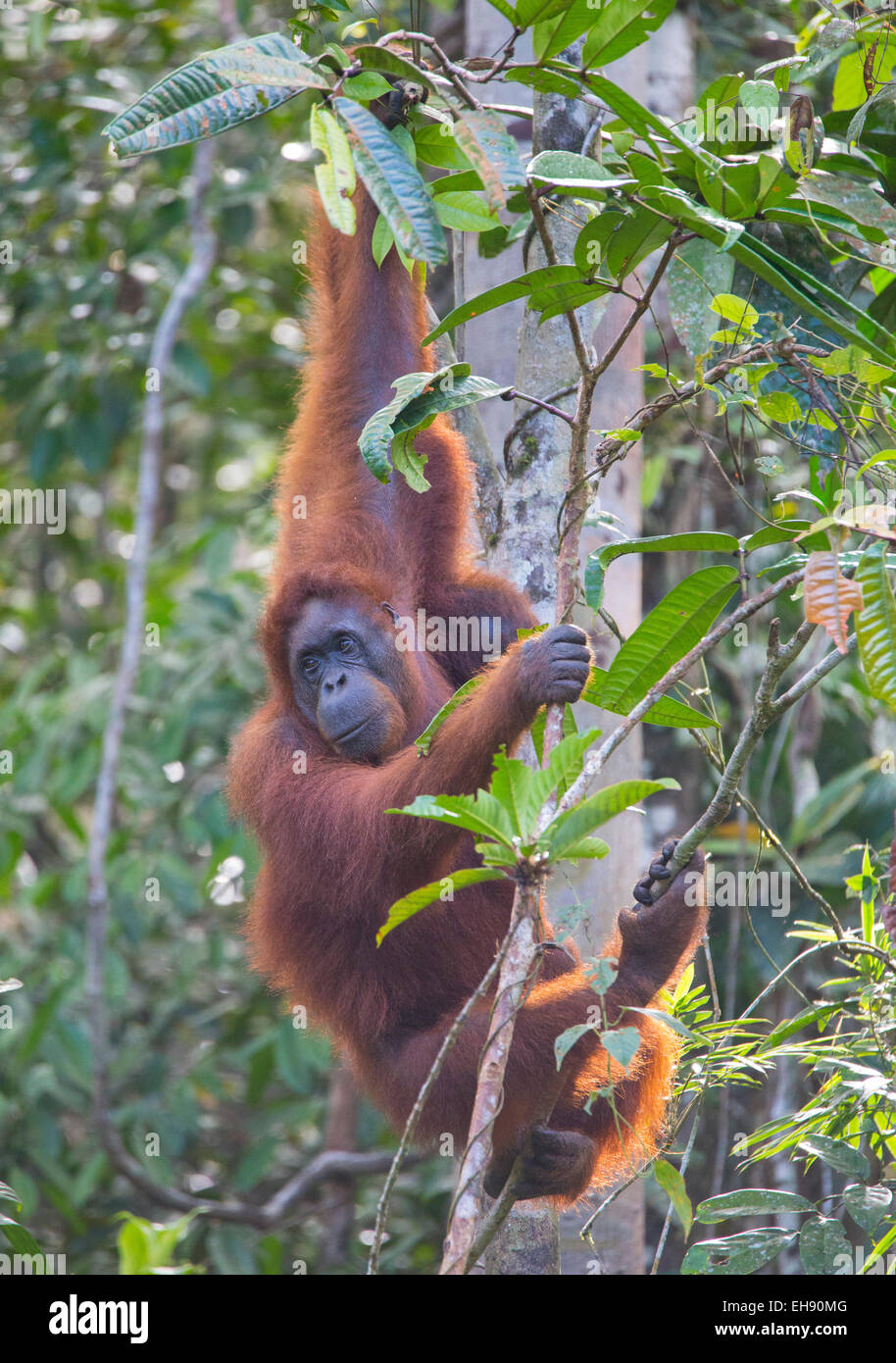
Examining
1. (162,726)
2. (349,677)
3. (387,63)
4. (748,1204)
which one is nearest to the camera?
(387,63)

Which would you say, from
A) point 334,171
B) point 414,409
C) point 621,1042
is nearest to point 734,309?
point 414,409

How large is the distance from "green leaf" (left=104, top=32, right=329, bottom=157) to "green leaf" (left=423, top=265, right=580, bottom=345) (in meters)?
0.42

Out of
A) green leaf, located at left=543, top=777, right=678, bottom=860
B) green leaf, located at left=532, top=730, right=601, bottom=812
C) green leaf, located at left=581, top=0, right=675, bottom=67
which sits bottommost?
green leaf, located at left=543, top=777, right=678, bottom=860

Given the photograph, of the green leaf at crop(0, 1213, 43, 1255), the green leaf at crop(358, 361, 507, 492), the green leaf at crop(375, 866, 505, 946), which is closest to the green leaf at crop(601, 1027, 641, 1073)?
the green leaf at crop(375, 866, 505, 946)

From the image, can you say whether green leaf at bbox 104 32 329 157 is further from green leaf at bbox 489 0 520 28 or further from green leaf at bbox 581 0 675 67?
green leaf at bbox 581 0 675 67

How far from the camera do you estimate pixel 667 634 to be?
2170 millimetres

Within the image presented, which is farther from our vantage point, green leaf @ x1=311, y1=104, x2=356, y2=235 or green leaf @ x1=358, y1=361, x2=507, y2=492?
green leaf @ x1=358, y1=361, x2=507, y2=492

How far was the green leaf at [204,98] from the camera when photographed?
66.4 inches

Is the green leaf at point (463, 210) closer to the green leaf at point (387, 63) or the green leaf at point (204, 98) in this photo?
the green leaf at point (387, 63)

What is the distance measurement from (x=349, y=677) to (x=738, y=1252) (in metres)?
1.51

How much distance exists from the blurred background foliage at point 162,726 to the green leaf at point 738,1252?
84.9 inches

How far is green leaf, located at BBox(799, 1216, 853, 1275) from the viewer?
212 cm

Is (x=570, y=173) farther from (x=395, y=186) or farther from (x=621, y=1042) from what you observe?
(x=621, y=1042)

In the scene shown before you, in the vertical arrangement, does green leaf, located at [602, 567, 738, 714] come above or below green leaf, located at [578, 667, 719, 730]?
above
